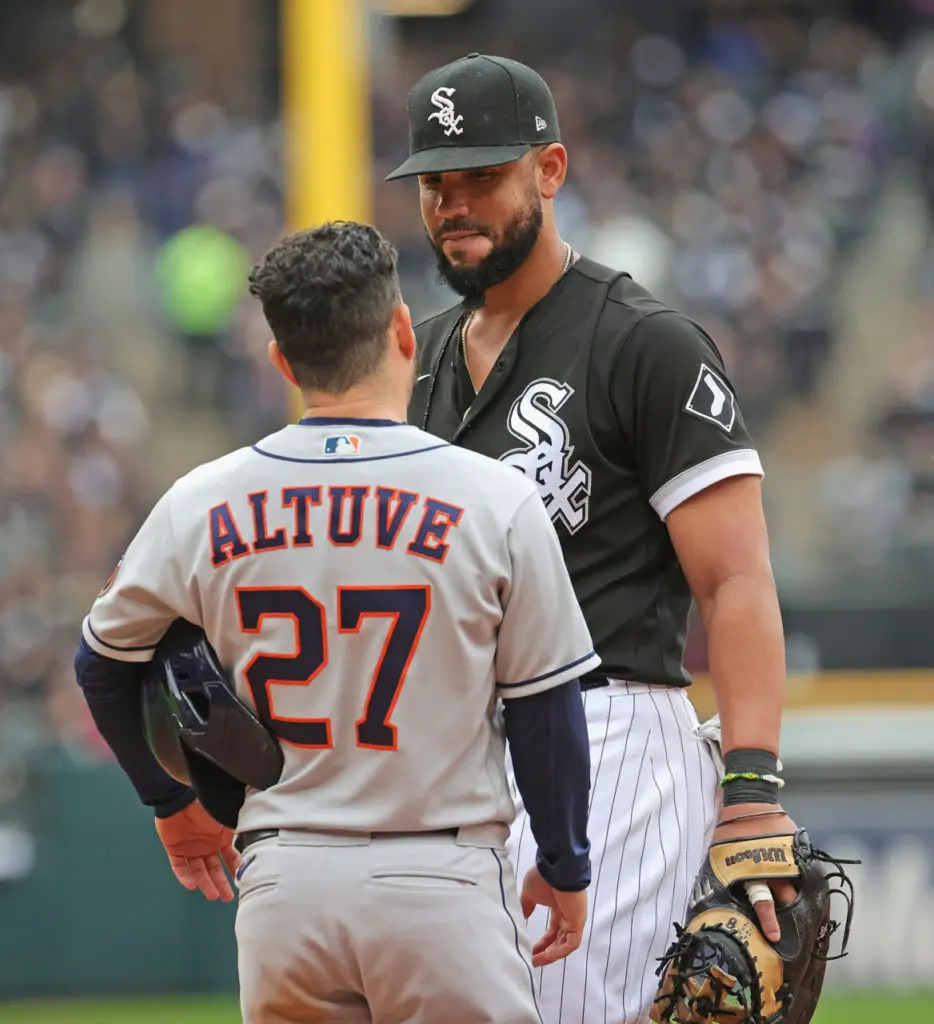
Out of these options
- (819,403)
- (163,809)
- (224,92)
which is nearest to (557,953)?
(163,809)

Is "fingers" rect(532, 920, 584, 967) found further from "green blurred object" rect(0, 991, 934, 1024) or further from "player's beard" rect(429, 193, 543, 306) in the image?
"green blurred object" rect(0, 991, 934, 1024)

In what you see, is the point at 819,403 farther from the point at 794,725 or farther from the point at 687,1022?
the point at 687,1022

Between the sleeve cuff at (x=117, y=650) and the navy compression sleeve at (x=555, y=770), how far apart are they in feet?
1.80

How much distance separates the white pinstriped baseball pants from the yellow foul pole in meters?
5.24

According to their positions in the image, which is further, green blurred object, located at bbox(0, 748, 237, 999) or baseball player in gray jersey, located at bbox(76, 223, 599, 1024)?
green blurred object, located at bbox(0, 748, 237, 999)

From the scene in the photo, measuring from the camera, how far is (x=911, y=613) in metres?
9.46

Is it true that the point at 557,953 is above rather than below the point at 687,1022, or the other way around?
above

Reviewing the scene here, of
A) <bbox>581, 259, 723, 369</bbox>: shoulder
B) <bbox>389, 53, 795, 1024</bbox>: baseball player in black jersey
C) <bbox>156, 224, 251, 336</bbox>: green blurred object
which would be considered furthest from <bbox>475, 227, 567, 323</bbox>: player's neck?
<bbox>156, 224, 251, 336</bbox>: green blurred object

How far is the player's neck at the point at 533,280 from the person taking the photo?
348cm

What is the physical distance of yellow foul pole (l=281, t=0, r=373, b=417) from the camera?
27.3ft

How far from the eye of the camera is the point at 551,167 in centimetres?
344

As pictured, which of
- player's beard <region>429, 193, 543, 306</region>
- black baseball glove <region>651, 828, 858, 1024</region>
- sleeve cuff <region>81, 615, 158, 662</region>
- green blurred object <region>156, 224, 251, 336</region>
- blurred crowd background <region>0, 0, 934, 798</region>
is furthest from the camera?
green blurred object <region>156, 224, 251, 336</region>

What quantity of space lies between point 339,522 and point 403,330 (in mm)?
324

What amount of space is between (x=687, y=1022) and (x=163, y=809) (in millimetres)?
924
